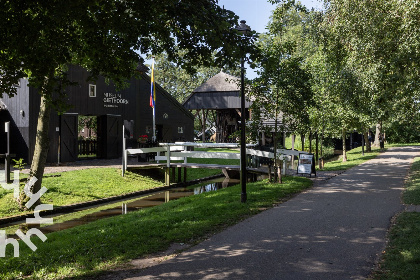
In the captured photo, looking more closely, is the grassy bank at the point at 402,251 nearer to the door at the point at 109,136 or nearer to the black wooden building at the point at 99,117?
the black wooden building at the point at 99,117

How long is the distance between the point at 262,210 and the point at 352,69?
9.86m

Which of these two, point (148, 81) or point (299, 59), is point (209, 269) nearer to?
point (299, 59)

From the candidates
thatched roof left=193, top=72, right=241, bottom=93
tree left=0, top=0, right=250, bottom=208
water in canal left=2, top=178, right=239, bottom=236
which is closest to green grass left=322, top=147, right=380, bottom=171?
water in canal left=2, top=178, right=239, bottom=236

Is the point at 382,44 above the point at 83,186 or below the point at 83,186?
above

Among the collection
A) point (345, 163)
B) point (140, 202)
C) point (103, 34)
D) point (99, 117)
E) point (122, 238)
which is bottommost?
point (140, 202)

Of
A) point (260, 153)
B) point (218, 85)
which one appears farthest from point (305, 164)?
point (218, 85)

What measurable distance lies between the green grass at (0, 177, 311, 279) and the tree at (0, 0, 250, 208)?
2907 millimetres

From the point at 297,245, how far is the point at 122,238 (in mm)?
3311

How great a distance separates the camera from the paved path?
556cm

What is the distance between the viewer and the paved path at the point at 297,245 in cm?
556

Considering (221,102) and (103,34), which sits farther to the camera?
(221,102)

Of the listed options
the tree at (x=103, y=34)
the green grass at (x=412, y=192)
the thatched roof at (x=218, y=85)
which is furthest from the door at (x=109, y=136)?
the thatched roof at (x=218, y=85)

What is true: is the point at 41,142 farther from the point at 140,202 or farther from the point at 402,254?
the point at 402,254

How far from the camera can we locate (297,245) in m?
6.83
